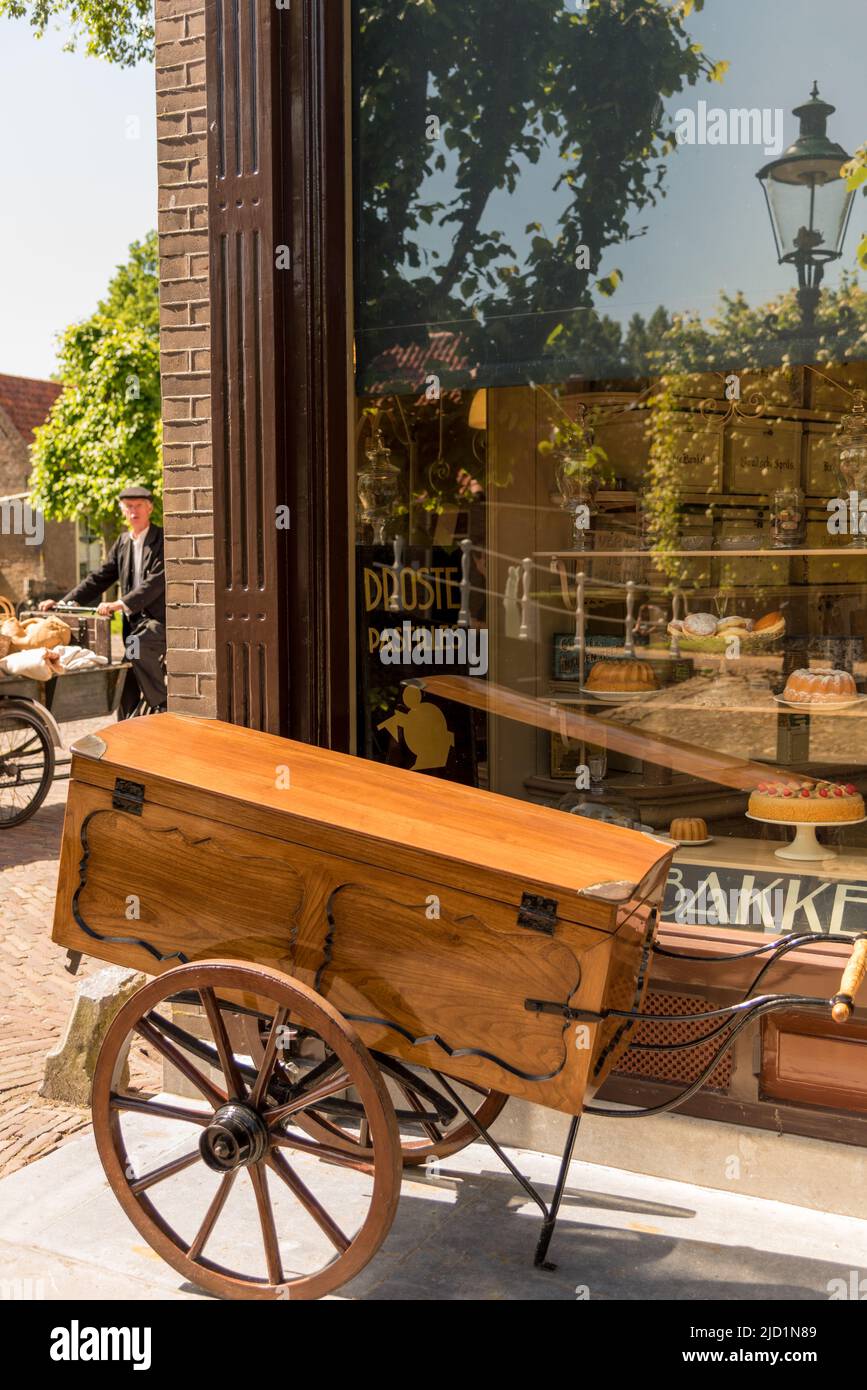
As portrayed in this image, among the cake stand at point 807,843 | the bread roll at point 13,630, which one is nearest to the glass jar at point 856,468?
the cake stand at point 807,843

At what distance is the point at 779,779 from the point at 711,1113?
141 cm

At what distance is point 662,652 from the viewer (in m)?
5.25

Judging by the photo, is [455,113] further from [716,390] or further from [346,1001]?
[346,1001]

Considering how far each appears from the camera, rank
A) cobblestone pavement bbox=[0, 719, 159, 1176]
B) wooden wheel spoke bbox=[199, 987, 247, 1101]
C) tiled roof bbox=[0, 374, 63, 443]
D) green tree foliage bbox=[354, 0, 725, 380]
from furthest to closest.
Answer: tiled roof bbox=[0, 374, 63, 443]
cobblestone pavement bbox=[0, 719, 159, 1176]
green tree foliage bbox=[354, 0, 725, 380]
wooden wheel spoke bbox=[199, 987, 247, 1101]

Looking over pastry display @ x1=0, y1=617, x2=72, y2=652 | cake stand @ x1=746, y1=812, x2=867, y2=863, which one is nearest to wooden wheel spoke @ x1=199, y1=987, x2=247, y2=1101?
cake stand @ x1=746, y1=812, x2=867, y2=863

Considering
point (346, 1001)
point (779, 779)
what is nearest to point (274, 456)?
point (346, 1001)

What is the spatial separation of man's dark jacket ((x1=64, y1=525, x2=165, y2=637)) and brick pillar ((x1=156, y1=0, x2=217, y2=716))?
12.8ft

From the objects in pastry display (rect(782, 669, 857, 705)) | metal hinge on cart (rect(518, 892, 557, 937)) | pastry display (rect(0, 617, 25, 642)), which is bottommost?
metal hinge on cart (rect(518, 892, 557, 937))

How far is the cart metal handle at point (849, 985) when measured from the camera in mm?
2750

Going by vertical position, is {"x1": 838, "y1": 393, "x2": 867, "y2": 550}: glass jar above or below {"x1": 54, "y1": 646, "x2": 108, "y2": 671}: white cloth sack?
above

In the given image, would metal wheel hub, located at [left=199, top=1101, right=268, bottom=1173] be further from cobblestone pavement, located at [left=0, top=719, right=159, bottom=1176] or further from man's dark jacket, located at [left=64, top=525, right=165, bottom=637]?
man's dark jacket, located at [left=64, top=525, right=165, bottom=637]

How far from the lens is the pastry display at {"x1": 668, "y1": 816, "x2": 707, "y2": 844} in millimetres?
4672

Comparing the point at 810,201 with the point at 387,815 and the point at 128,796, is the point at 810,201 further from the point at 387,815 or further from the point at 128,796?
the point at 128,796

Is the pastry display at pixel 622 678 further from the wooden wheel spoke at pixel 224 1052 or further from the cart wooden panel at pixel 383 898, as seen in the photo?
the wooden wheel spoke at pixel 224 1052
